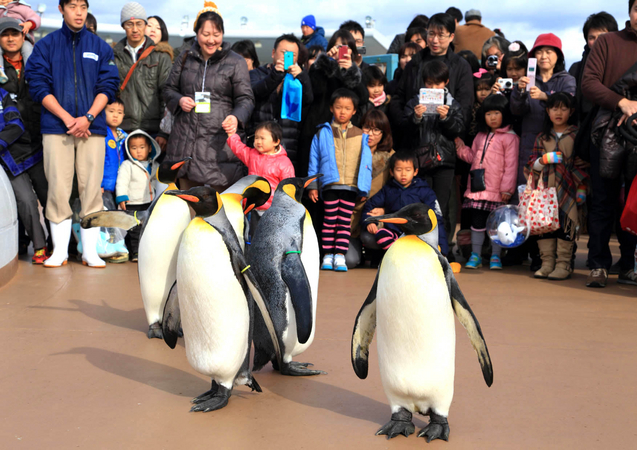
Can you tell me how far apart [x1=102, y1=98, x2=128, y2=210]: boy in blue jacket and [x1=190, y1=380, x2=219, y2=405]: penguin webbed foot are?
3.73m

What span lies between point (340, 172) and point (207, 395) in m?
3.34

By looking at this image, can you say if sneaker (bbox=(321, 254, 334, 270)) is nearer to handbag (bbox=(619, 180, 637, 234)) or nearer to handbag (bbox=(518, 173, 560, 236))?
handbag (bbox=(518, 173, 560, 236))

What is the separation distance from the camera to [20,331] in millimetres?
3695

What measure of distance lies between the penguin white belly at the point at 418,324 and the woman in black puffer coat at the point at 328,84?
359 cm

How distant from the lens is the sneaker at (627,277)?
5254mm

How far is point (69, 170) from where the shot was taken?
5.55 metres

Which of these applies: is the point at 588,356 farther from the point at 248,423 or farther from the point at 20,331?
the point at 20,331

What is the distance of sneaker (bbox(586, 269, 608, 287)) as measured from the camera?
5164 mm

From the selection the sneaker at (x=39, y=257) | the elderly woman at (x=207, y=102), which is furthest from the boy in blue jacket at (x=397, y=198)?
the sneaker at (x=39, y=257)

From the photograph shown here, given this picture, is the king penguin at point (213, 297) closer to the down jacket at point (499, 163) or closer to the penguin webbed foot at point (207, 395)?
the penguin webbed foot at point (207, 395)

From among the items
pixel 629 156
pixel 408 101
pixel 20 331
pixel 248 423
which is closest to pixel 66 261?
pixel 20 331

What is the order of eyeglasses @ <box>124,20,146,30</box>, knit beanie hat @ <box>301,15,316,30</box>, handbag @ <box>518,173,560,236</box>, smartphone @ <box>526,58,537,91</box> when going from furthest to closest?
knit beanie hat @ <box>301,15,316,30</box> → eyeglasses @ <box>124,20,146,30</box> → smartphone @ <box>526,58,537,91</box> → handbag @ <box>518,173,560,236</box>

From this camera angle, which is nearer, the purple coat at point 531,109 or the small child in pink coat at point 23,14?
the purple coat at point 531,109

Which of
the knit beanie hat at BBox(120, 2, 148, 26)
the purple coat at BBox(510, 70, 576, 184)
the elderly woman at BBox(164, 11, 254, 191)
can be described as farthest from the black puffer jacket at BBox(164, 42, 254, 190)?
the purple coat at BBox(510, 70, 576, 184)
